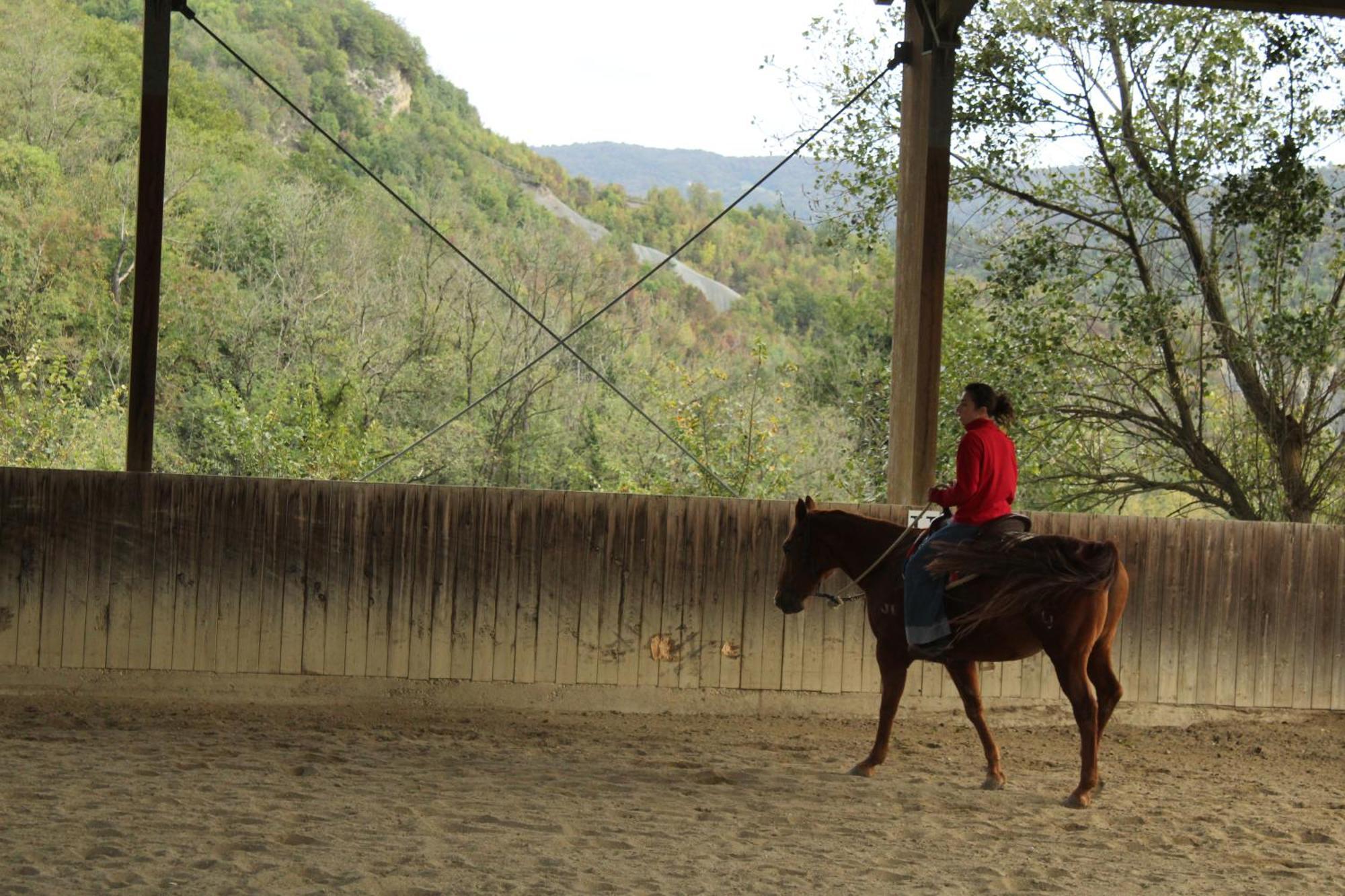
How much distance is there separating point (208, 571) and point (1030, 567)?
16.7 feet

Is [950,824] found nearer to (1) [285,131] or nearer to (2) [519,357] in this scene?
(2) [519,357]

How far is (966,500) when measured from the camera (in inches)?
277

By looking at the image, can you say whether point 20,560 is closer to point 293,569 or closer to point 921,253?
point 293,569

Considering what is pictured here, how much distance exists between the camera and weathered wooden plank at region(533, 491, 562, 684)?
8672 mm

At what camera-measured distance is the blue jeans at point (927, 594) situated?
700 centimetres

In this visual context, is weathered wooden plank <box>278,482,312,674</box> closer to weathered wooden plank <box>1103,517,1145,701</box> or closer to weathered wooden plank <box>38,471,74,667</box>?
weathered wooden plank <box>38,471,74,667</box>

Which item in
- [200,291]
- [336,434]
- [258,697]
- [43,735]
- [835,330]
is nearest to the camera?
[43,735]

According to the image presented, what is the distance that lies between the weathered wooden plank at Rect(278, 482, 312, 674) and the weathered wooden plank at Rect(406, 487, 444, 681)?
0.70 metres

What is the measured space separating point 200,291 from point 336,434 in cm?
537

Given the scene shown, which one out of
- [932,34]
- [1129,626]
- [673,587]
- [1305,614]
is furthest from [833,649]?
[932,34]

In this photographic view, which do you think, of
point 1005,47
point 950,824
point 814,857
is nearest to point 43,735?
point 814,857

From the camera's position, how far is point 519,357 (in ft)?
102

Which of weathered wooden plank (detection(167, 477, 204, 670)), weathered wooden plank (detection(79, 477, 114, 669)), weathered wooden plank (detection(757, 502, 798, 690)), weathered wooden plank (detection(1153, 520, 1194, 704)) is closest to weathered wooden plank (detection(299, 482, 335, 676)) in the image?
weathered wooden plank (detection(167, 477, 204, 670))

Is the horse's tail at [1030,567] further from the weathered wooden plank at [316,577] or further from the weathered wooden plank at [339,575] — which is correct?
the weathered wooden plank at [316,577]
